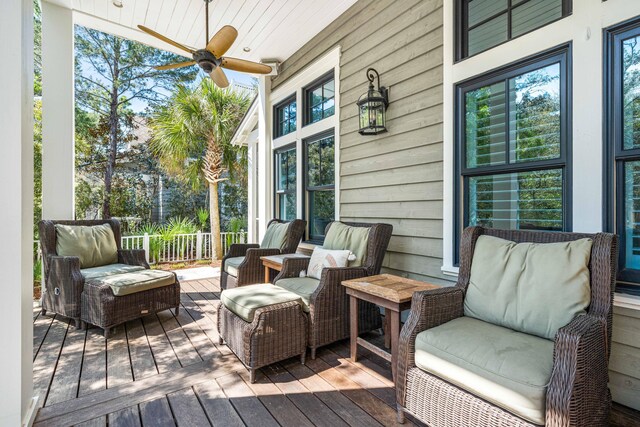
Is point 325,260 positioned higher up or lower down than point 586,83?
lower down

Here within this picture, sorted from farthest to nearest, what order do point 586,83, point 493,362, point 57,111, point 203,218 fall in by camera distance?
point 203,218 → point 57,111 → point 586,83 → point 493,362

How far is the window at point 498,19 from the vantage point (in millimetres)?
2189

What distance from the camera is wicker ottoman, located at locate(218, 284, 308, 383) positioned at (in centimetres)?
218

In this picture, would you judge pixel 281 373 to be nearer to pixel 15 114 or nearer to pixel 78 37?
pixel 15 114

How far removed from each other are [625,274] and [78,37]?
12835mm

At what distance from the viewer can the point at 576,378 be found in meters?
1.22

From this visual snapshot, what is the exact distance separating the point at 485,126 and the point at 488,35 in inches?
26.9

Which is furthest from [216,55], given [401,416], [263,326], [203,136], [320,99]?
[203,136]

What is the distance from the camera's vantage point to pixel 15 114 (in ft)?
4.91

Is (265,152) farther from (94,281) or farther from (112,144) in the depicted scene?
(112,144)

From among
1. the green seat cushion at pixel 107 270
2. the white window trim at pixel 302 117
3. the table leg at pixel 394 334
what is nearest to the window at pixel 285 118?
the white window trim at pixel 302 117

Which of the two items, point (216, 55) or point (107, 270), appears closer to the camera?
point (216, 55)

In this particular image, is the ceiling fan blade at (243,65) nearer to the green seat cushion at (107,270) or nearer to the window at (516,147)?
the window at (516,147)

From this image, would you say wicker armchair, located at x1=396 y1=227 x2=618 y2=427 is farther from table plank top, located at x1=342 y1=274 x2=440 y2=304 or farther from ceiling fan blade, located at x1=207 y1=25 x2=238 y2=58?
ceiling fan blade, located at x1=207 y1=25 x2=238 y2=58
